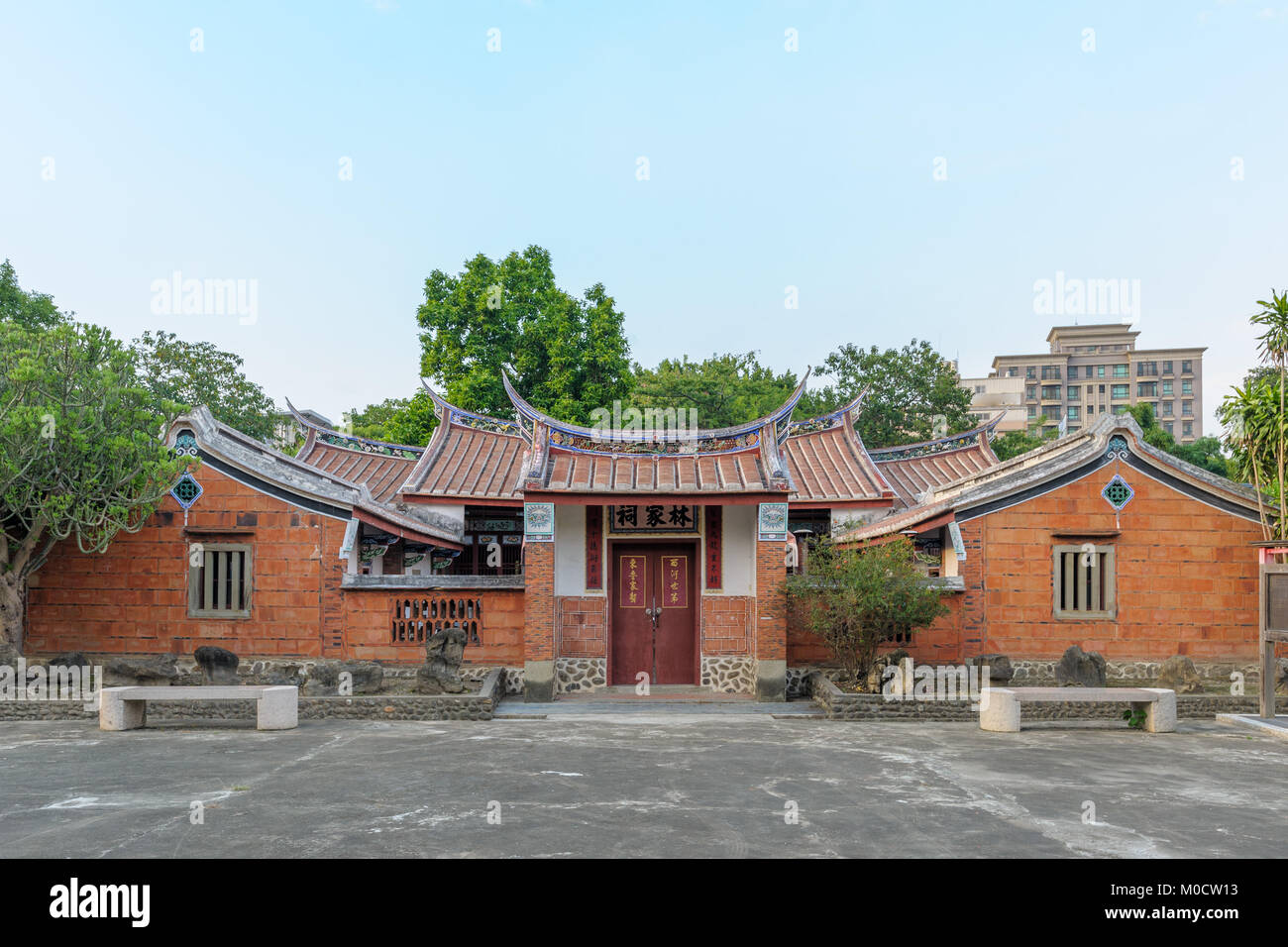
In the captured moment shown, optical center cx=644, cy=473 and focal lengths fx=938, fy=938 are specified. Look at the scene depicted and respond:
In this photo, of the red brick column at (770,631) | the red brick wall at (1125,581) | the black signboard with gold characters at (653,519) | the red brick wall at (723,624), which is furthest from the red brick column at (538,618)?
the red brick wall at (1125,581)

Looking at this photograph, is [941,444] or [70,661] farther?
[941,444]

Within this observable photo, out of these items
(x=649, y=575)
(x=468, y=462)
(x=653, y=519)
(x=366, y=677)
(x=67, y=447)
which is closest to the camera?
(x=67, y=447)

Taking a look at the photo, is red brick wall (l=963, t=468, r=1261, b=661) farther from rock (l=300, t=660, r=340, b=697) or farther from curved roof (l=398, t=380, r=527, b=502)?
rock (l=300, t=660, r=340, b=697)

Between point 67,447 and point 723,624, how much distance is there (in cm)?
914

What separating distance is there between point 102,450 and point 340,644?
13.3 feet

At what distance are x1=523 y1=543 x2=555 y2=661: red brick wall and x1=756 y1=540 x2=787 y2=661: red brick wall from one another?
9.29ft

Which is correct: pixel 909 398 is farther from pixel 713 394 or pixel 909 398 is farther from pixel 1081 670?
pixel 1081 670

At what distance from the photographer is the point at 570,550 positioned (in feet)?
44.9

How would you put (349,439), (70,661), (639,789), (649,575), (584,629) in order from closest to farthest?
(639,789) → (70,661) → (584,629) → (649,575) → (349,439)

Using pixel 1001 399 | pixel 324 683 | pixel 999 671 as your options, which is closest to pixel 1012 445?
pixel 999 671

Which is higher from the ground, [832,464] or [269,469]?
[832,464]

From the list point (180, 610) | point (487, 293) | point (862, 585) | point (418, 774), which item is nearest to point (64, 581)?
point (180, 610)

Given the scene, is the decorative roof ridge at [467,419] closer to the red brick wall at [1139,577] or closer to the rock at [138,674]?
the rock at [138,674]
